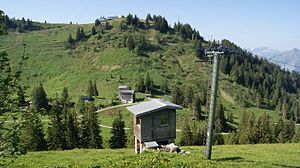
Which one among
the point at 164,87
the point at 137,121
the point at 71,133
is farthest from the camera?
the point at 164,87

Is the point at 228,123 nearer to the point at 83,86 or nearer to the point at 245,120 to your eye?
the point at 245,120

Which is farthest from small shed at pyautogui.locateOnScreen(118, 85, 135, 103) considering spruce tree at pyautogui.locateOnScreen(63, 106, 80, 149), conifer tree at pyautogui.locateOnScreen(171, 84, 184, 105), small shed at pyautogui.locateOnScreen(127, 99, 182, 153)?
small shed at pyautogui.locateOnScreen(127, 99, 182, 153)

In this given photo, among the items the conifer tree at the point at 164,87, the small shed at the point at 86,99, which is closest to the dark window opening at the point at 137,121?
the small shed at the point at 86,99

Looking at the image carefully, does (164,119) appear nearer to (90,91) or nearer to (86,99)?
(86,99)

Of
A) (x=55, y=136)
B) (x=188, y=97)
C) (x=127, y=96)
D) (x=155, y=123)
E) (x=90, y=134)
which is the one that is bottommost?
(x=188, y=97)

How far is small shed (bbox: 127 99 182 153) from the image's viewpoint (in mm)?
32094

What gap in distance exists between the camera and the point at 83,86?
171125 mm

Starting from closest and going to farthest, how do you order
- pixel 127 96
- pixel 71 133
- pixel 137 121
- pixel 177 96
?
pixel 137 121 < pixel 71 133 < pixel 127 96 < pixel 177 96

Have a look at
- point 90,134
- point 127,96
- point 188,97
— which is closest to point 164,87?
point 188,97

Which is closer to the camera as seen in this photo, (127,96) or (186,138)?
(186,138)

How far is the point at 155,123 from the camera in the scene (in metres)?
32.5

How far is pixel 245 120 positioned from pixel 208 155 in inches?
3188

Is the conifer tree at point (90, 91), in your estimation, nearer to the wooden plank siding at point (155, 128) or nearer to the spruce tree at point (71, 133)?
the spruce tree at point (71, 133)

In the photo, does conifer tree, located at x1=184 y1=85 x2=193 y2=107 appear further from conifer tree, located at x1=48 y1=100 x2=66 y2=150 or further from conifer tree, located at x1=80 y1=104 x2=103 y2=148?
conifer tree, located at x1=48 y1=100 x2=66 y2=150
